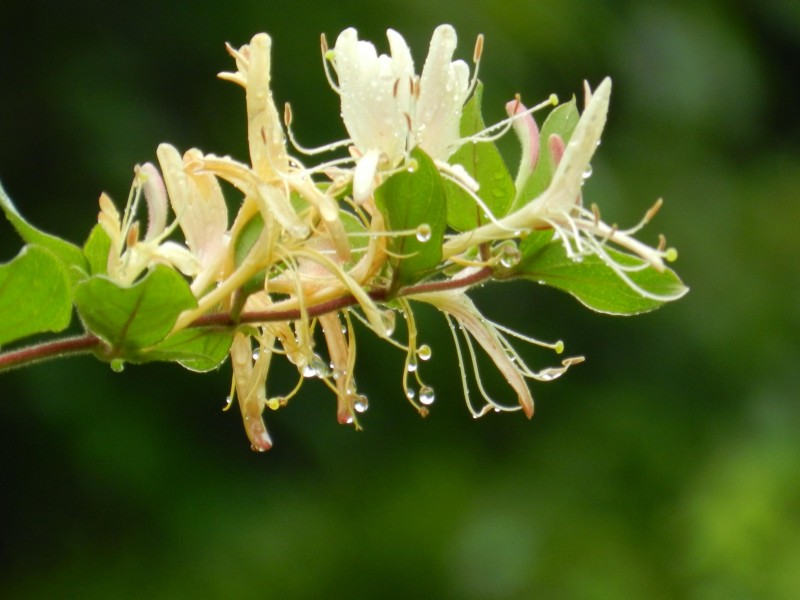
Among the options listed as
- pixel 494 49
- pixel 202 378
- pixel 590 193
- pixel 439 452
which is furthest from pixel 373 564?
pixel 494 49

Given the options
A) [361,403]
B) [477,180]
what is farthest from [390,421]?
[477,180]

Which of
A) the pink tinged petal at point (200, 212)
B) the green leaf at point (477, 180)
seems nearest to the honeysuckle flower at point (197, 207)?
the pink tinged petal at point (200, 212)

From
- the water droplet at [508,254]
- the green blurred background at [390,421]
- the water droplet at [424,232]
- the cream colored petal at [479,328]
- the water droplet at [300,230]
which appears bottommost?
the green blurred background at [390,421]

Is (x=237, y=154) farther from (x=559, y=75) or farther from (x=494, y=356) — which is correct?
(x=494, y=356)

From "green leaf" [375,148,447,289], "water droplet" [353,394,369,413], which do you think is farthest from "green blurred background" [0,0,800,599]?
"green leaf" [375,148,447,289]

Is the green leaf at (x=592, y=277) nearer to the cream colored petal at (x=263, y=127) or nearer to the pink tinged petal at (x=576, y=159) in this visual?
the pink tinged petal at (x=576, y=159)

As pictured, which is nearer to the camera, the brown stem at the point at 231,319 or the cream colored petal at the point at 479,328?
the brown stem at the point at 231,319

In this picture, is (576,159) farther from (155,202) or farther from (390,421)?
(390,421)

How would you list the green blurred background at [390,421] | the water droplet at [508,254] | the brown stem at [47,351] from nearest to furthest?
the brown stem at [47,351] < the water droplet at [508,254] < the green blurred background at [390,421]
